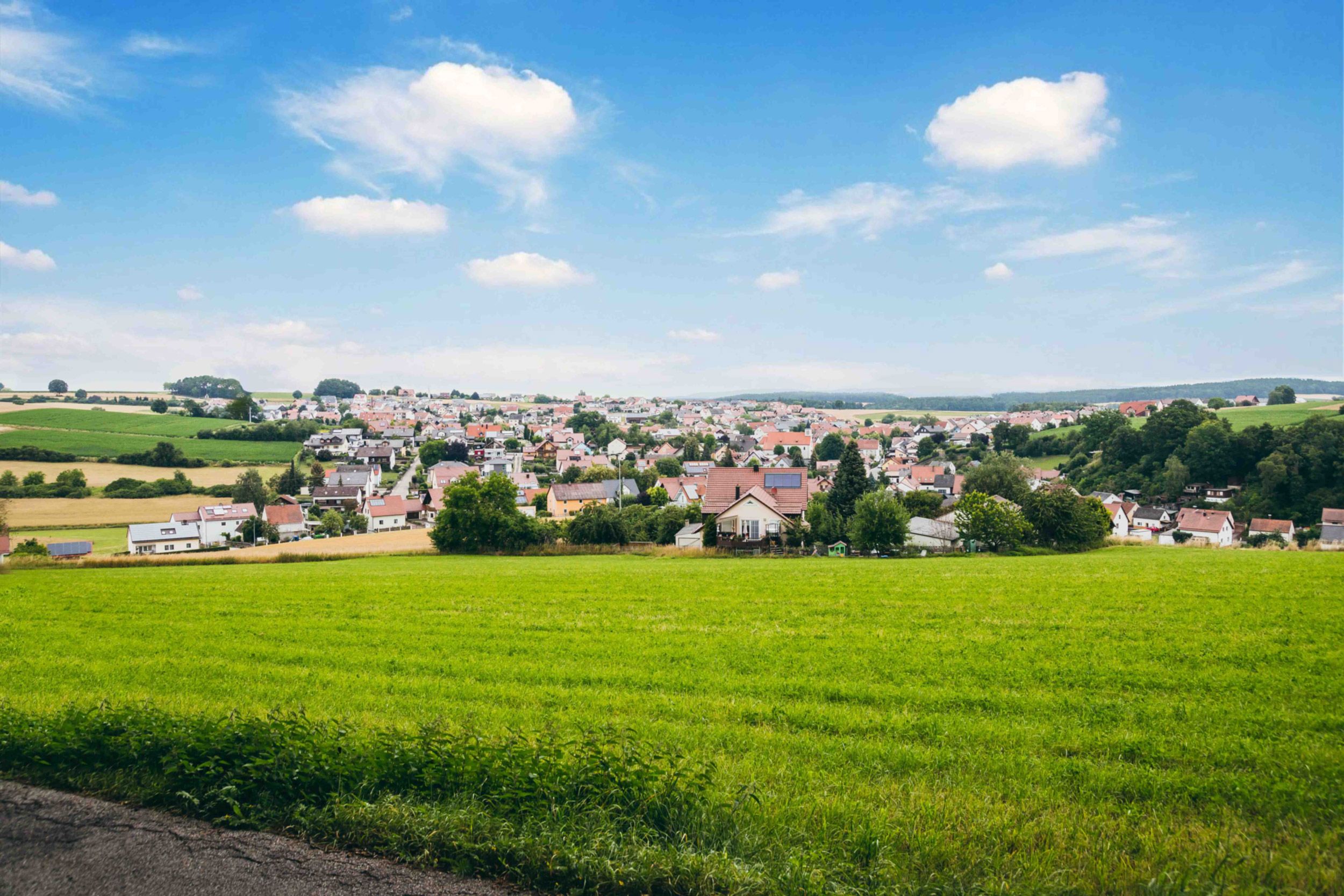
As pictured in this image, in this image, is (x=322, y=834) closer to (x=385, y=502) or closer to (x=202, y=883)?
(x=202, y=883)

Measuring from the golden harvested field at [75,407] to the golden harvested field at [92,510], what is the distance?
4983 cm

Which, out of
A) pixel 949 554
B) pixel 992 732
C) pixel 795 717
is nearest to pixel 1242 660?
pixel 992 732

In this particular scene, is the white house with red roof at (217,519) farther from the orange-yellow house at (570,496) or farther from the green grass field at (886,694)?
the green grass field at (886,694)

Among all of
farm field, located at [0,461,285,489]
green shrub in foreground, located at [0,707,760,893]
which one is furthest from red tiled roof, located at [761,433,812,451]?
green shrub in foreground, located at [0,707,760,893]

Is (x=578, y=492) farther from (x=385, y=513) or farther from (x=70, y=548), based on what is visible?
(x=70, y=548)

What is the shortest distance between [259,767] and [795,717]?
16.9 feet

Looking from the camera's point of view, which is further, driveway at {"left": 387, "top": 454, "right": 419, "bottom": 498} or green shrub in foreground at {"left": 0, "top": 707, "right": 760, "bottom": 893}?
driveway at {"left": 387, "top": 454, "right": 419, "bottom": 498}

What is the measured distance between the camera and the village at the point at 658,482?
4153 centimetres

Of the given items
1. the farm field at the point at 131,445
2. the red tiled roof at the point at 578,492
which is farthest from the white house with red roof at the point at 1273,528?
the farm field at the point at 131,445

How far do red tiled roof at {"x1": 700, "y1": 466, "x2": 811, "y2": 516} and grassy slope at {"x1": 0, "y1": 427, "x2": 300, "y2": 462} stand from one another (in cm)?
8049

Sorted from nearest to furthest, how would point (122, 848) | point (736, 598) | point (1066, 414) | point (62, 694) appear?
point (122, 848)
point (62, 694)
point (736, 598)
point (1066, 414)

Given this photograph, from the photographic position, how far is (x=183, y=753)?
5.52 metres

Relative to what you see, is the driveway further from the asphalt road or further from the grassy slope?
the asphalt road

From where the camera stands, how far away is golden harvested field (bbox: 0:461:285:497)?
74438 mm
